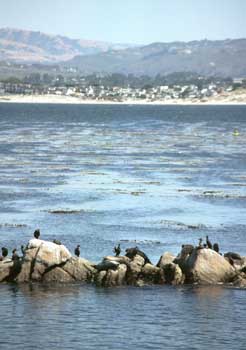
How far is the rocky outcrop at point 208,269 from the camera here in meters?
45.2

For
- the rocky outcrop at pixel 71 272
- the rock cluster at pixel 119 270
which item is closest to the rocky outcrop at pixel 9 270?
the rock cluster at pixel 119 270

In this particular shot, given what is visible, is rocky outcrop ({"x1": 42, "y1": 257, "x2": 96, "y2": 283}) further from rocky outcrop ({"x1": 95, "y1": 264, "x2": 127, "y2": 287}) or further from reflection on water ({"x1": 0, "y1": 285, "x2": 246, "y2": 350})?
reflection on water ({"x1": 0, "y1": 285, "x2": 246, "y2": 350})

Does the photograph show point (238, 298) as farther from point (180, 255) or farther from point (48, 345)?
point (48, 345)

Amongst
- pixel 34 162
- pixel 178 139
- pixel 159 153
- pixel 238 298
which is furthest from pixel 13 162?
pixel 238 298

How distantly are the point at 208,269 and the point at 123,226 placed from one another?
629 inches

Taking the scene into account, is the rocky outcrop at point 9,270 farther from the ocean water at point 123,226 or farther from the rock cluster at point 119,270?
the ocean water at point 123,226

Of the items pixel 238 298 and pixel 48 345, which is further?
pixel 238 298

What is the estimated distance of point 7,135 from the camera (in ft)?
520

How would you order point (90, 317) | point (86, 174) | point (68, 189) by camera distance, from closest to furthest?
1. point (90, 317)
2. point (68, 189)
3. point (86, 174)

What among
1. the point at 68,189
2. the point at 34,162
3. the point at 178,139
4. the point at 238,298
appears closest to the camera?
the point at 238,298

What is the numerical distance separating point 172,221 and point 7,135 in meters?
99.1

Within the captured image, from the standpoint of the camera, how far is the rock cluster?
4516 cm

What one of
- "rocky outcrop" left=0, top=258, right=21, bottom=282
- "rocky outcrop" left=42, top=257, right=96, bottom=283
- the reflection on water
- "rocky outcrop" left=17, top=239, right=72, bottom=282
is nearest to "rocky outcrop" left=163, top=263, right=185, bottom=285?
the reflection on water

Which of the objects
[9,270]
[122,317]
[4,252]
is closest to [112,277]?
[9,270]
